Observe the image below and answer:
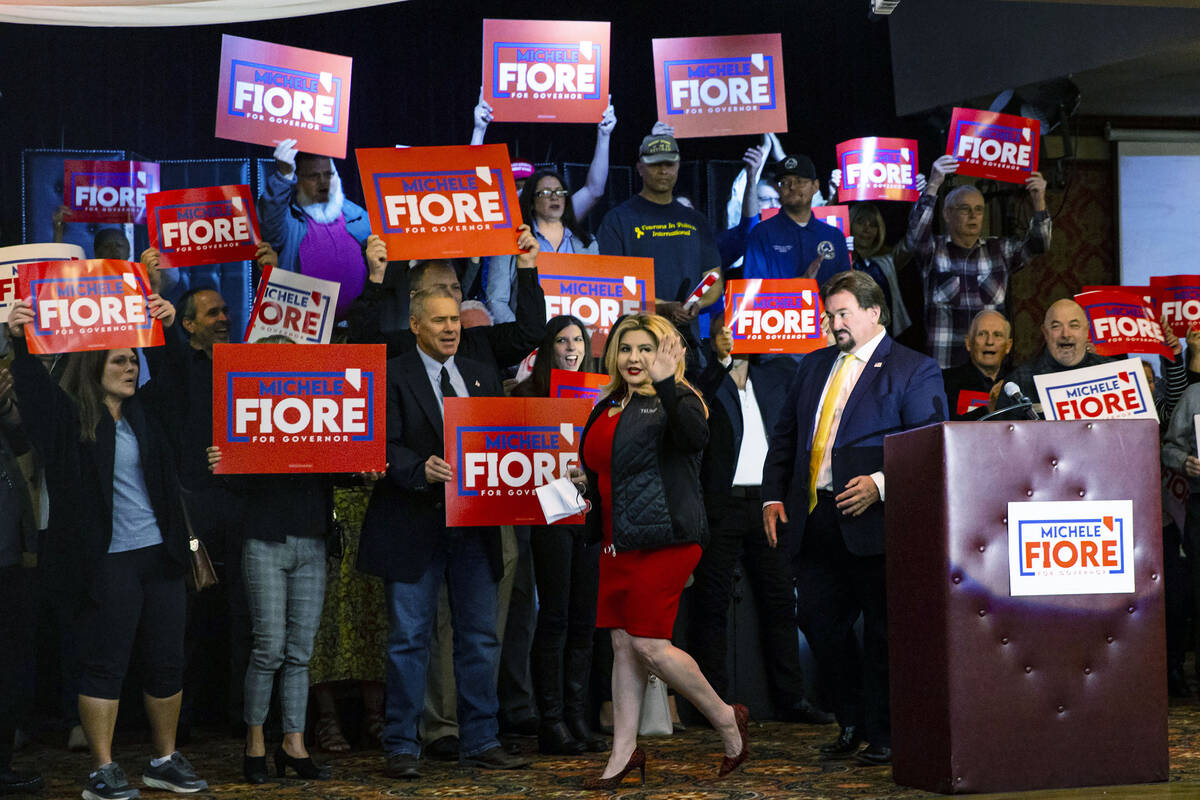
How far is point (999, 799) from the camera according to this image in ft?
12.3

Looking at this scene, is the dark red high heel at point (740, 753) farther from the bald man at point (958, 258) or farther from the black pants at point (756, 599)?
the bald man at point (958, 258)

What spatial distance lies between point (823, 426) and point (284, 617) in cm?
198

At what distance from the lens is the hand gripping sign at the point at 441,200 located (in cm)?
542

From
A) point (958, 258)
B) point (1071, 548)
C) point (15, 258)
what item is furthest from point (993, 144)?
point (15, 258)

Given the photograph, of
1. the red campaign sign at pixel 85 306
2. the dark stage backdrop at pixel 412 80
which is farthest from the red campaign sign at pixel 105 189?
the red campaign sign at pixel 85 306

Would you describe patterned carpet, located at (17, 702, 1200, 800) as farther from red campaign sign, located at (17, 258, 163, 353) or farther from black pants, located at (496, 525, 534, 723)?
red campaign sign, located at (17, 258, 163, 353)

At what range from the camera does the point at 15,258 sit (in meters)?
4.82

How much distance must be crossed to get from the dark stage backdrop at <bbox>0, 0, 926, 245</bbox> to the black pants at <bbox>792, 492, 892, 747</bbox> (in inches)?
145

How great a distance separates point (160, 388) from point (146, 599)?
61.2 inches

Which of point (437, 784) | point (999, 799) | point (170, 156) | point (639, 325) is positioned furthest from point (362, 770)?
point (170, 156)

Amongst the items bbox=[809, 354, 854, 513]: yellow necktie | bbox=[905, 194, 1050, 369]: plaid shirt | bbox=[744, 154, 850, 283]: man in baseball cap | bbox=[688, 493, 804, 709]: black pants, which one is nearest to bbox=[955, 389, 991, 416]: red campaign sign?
bbox=[905, 194, 1050, 369]: plaid shirt

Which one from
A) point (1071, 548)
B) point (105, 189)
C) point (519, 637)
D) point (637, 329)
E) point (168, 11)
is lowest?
point (519, 637)

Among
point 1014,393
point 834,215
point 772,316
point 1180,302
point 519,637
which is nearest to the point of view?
point 1014,393

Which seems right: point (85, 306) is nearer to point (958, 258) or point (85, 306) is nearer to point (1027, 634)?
point (1027, 634)
